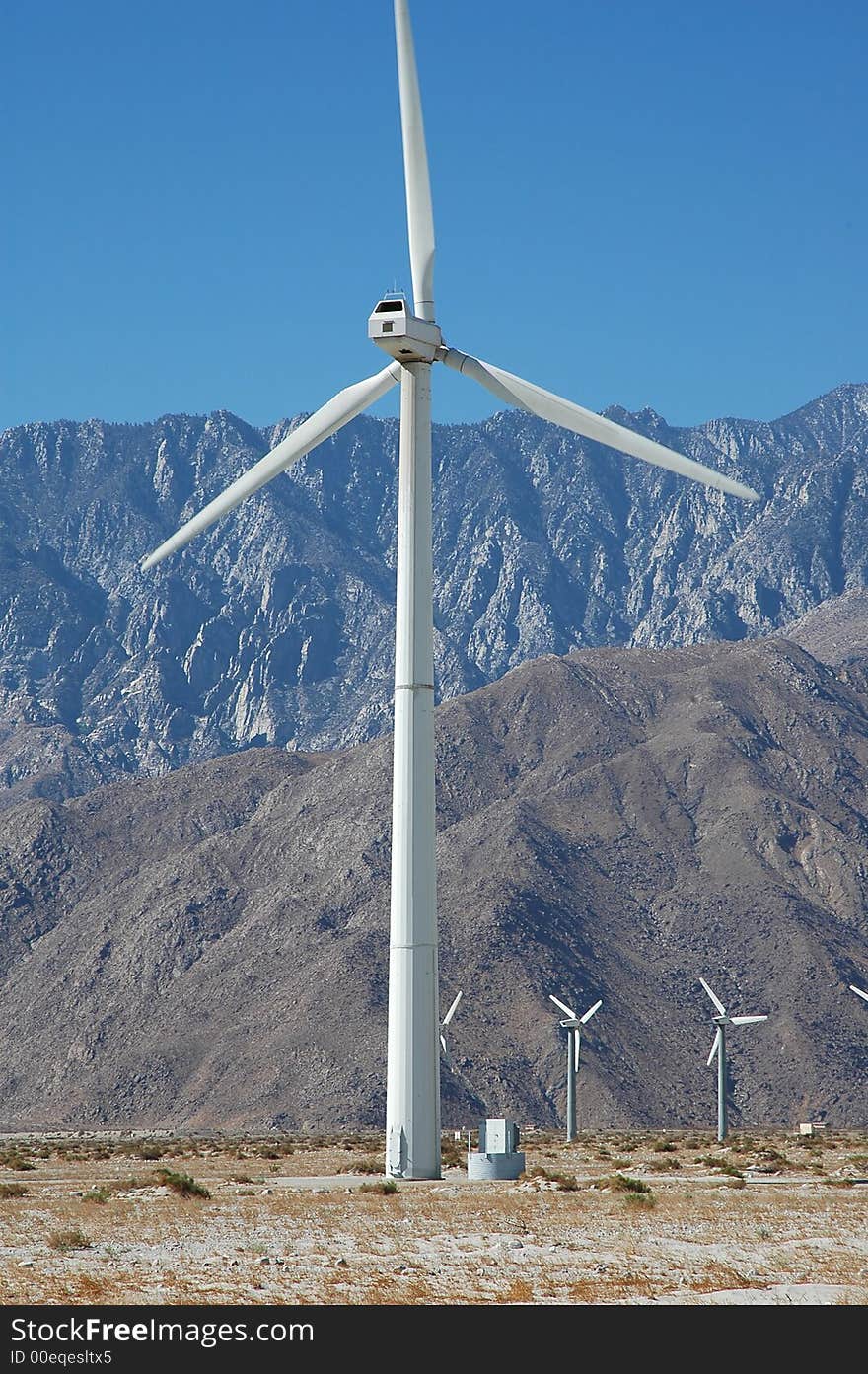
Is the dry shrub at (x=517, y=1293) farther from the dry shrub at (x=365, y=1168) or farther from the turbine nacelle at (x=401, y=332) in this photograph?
the dry shrub at (x=365, y=1168)

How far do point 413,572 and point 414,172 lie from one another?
1188cm

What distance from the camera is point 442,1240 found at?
32750 millimetres

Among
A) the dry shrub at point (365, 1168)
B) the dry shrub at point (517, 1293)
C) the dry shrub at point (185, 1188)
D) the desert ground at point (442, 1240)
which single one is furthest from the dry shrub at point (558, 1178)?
the dry shrub at point (517, 1293)

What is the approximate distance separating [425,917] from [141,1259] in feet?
55.2

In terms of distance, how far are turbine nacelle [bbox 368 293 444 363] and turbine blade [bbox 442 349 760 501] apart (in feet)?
3.84

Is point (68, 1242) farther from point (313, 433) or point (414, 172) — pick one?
point (414, 172)

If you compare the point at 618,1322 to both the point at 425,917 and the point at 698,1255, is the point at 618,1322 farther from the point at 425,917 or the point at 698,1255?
the point at 425,917

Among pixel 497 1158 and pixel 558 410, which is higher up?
pixel 558 410

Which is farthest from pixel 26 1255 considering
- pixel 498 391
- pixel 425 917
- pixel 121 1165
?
pixel 121 1165

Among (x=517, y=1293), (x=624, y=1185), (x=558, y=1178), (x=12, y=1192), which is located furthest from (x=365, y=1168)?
(x=517, y=1293)

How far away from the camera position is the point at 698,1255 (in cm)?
3048

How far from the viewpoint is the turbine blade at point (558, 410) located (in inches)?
1937

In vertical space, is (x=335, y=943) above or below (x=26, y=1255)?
above

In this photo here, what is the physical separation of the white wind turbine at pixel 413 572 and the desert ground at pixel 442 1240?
2.61 m
